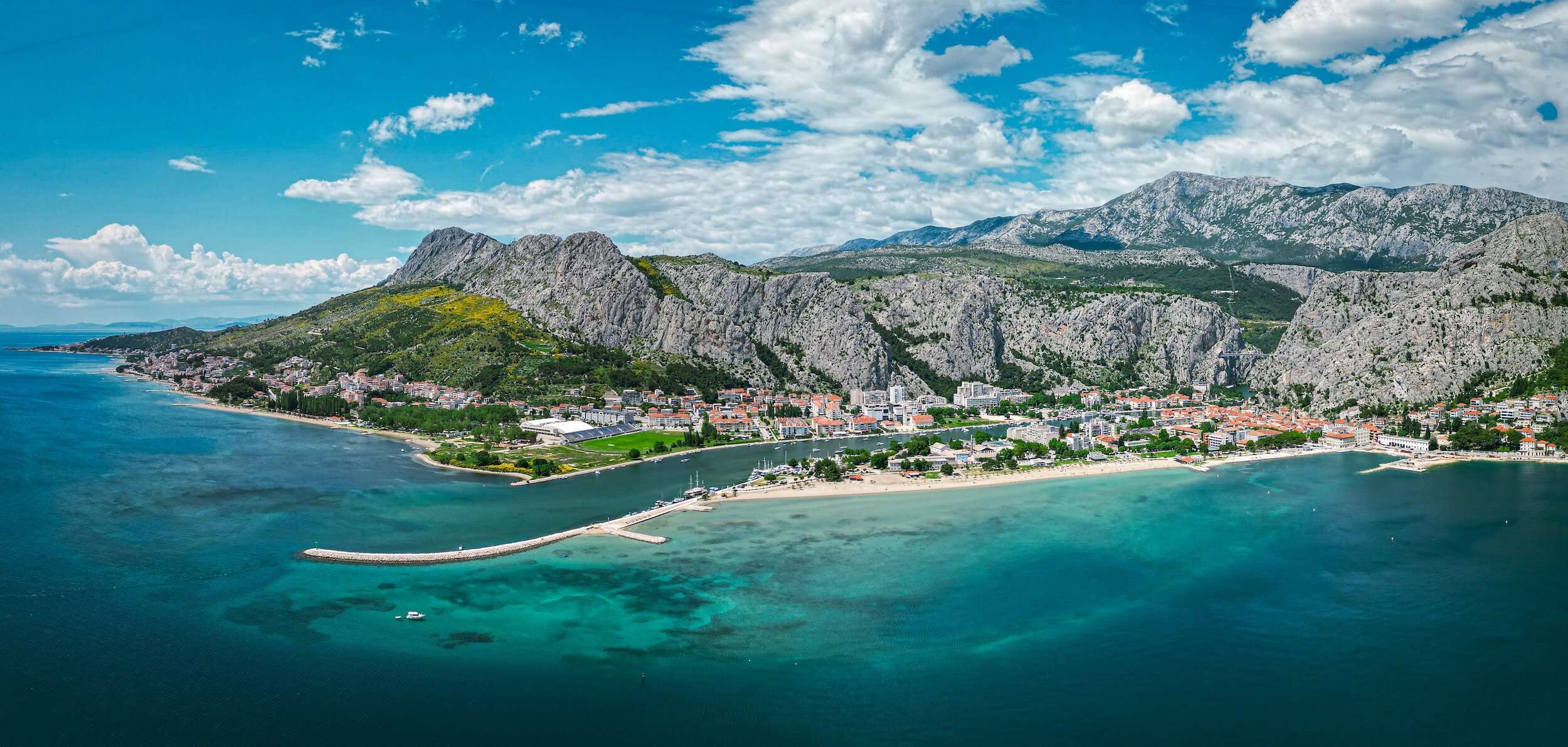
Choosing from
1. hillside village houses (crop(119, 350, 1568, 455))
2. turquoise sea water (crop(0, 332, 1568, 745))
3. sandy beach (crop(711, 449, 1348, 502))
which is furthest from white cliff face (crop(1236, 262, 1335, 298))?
turquoise sea water (crop(0, 332, 1568, 745))

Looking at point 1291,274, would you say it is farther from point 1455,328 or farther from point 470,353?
point 470,353

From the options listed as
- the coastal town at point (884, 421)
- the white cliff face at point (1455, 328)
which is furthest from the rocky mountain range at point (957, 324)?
the coastal town at point (884, 421)

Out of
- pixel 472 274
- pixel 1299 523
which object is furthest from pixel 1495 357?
pixel 472 274

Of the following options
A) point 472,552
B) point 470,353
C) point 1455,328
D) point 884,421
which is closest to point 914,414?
point 884,421

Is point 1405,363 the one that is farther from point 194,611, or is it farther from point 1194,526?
point 194,611

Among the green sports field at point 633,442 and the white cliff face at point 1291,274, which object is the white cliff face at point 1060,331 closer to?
the green sports field at point 633,442
